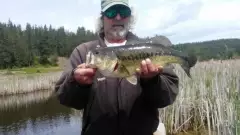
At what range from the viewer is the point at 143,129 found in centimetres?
333

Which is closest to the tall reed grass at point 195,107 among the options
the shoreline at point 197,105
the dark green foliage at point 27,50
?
the shoreline at point 197,105

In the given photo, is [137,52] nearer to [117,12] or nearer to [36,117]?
[117,12]

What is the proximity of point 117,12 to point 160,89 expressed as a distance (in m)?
0.91

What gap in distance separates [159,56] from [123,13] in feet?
2.05

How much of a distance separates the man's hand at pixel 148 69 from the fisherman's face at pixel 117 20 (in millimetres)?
597

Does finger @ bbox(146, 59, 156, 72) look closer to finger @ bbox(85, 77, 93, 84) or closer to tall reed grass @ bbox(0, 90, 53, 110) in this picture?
finger @ bbox(85, 77, 93, 84)

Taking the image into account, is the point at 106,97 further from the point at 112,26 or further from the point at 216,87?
the point at 216,87

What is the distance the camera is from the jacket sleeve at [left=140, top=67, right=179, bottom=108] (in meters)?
3.18

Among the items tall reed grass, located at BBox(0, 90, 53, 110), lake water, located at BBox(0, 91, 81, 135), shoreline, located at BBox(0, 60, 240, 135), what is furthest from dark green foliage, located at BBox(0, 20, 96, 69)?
shoreline, located at BBox(0, 60, 240, 135)

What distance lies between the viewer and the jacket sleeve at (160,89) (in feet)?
10.4

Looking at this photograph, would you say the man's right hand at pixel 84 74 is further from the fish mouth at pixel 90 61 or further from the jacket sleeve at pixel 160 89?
the jacket sleeve at pixel 160 89

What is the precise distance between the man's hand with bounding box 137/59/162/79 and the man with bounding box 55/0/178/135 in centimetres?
3

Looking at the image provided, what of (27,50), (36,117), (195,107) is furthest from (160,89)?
(27,50)

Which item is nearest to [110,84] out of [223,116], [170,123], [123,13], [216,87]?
[123,13]
